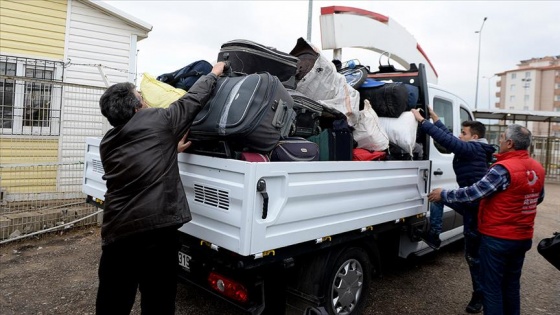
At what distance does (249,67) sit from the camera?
2.98m

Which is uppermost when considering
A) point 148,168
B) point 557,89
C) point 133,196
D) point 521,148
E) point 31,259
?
point 557,89

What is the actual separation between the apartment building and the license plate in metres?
74.0

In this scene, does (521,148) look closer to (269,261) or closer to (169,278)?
(269,261)

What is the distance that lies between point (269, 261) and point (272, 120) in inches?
34.3

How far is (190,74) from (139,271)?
4.92 feet

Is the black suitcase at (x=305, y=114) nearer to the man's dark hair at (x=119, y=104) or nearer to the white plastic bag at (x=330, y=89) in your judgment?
the white plastic bag at (x=330, y=89)

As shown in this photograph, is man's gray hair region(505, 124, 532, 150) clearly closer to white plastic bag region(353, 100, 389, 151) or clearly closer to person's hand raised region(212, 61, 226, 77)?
white plastic bag region(353, 100, 389, 151)

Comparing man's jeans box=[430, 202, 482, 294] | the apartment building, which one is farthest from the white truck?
the apartment building

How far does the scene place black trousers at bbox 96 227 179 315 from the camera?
2.27m

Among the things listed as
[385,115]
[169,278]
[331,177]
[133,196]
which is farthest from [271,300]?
[385,115]

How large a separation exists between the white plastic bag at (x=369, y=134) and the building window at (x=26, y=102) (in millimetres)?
4537

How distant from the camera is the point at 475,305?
144 inches

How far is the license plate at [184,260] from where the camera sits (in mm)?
2729

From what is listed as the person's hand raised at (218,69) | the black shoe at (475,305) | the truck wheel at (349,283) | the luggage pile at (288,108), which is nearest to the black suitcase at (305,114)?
the luggage pile at (288,108)
